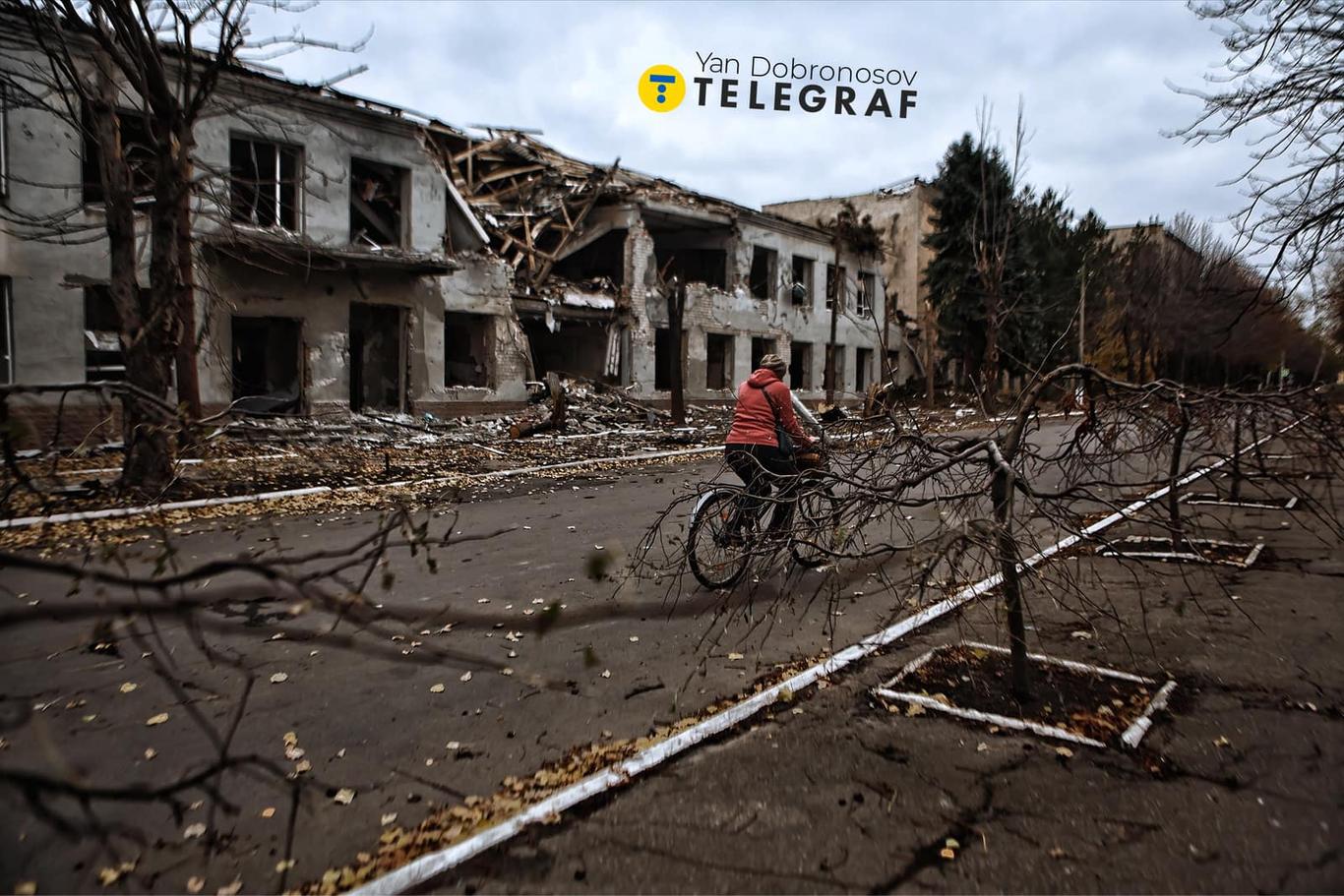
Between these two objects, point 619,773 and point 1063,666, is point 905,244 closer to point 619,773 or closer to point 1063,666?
point 1063,666

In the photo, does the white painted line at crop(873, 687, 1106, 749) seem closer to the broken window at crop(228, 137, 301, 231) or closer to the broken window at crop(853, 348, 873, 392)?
the broken window at crop(228, 137, 301, 231)

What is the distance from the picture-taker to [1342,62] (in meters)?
8.51

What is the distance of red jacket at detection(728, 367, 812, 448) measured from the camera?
7324mm

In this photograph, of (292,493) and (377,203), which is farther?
(377,203)

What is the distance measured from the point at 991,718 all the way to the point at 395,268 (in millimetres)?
19207

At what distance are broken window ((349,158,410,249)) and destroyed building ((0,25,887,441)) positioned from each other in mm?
54

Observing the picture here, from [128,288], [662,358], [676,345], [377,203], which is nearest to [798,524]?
[128,288]

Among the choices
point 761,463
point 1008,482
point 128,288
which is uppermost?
point 128,288

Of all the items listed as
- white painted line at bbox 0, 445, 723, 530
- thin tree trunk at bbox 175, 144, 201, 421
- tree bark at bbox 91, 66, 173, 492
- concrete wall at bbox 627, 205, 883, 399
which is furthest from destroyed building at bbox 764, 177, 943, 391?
tree bark at bbox 91, 66, 173, 492

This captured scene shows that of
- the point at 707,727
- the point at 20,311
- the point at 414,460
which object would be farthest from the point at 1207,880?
the point at 20,311

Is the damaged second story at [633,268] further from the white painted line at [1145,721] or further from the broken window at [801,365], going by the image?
the white painted line at [1145,721]

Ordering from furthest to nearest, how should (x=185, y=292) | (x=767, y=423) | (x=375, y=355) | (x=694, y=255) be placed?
(x=694, y=255) < (x=375, y=355) < (x=185, y=292) < (x=767, y=423)

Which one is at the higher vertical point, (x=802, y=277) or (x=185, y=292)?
(x=802, y=277)

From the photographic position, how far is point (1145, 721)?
4.52 metres
